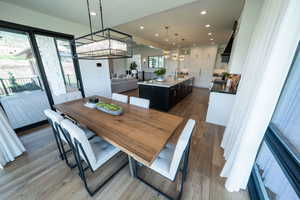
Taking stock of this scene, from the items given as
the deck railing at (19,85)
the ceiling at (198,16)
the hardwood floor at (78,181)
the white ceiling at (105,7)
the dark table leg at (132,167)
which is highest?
the ceiling at (198,16)

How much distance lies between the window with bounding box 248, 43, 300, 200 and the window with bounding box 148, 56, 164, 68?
888 cm

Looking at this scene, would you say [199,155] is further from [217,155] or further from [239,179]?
[239,179]

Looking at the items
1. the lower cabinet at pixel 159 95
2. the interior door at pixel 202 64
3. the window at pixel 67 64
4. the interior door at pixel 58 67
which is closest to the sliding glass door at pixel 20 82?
the interior door at pixel 58 67

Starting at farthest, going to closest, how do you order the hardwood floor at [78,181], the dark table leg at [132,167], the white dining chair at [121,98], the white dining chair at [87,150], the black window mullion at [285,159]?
the white dining chair at [121,98]
the dark table leg at [132,167]
the hardwood floor at [78,181]
the white dining chair at [87,150]
the black window mullion at [285,159]

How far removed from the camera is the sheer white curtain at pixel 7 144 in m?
1.68

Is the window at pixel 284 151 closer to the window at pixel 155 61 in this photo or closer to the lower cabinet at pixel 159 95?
the lower cabinet at pixel 159 95

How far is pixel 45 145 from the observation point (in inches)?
83.4

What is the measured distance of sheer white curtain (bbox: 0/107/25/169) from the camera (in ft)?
5.51

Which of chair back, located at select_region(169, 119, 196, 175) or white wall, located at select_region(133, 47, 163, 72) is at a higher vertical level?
white wall, located at select_region(133, 47, 163, 72)

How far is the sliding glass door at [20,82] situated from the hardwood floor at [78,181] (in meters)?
1.09

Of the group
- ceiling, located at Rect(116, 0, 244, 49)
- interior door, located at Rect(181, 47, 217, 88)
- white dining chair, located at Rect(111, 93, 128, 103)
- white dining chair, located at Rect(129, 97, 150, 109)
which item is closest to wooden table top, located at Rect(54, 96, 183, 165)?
white dining chair, located at Rect(129, 97, 150, 109)

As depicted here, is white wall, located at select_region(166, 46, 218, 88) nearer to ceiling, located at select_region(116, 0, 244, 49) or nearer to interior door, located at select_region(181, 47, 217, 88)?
interior door, located at select_region(181, 47, 217, 88)

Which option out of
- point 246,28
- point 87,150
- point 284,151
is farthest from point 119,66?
point 284,151

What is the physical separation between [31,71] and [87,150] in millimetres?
3063
